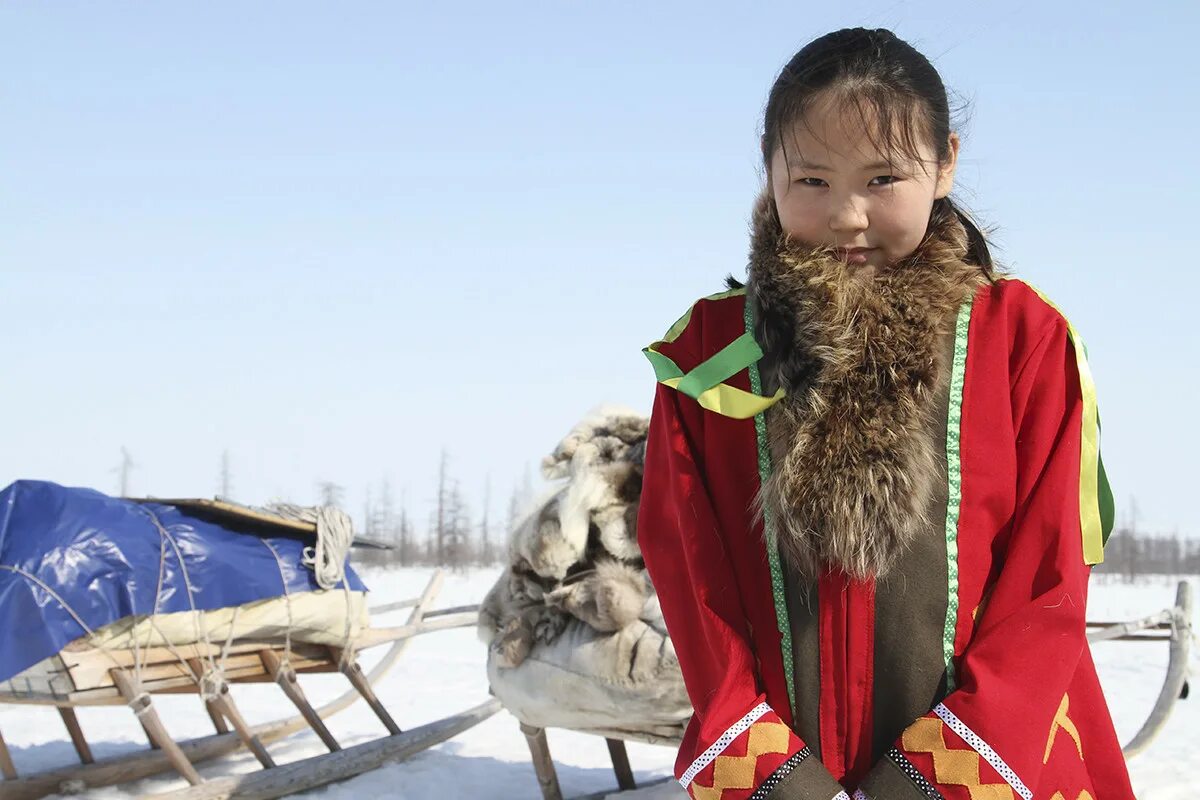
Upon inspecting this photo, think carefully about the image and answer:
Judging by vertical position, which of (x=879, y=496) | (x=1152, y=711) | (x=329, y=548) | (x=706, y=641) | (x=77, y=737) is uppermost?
(x=879, y=496)

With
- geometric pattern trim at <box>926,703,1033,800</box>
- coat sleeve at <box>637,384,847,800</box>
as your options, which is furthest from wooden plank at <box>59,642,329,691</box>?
geometric pattern trim at <box>926,703,1033,800</box>

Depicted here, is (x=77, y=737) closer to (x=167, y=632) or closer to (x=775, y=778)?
(x=167, y=632)

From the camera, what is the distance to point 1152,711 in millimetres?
4969

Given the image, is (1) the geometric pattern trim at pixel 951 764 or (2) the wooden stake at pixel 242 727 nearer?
(1) the geometric pattern trim at pixel 951 764

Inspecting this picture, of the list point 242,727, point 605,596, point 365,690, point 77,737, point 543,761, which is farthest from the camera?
point 365,690

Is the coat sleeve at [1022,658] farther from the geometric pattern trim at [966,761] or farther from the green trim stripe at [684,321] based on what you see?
the green trim stripe at [684,321]

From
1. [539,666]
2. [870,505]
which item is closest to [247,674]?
[539,666]

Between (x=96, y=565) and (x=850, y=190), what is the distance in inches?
136

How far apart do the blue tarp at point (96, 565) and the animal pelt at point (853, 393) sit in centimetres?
326

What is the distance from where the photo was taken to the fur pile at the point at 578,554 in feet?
10.6

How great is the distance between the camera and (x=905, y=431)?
1.50 metres

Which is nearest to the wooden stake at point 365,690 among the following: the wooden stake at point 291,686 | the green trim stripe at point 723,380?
the wooden stake at point 291,686

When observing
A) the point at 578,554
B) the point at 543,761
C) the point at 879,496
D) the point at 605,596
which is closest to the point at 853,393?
the point at 879,496

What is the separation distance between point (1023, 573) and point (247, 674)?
395cm
